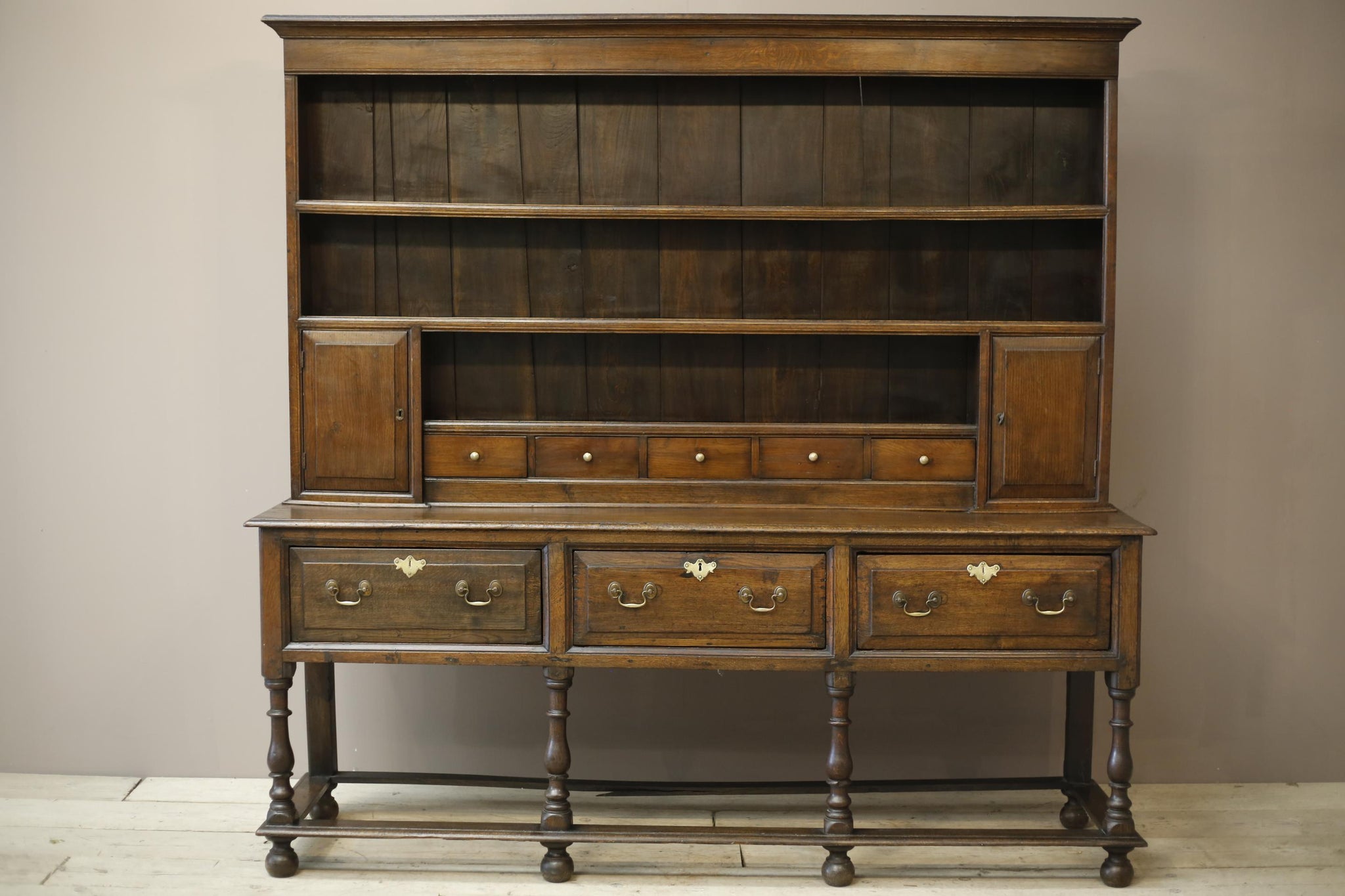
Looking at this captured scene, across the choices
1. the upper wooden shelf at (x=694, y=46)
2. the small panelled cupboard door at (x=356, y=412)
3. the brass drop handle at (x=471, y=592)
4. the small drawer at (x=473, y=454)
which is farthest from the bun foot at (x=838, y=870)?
the upper wooden shelf at (x=694, y=46)

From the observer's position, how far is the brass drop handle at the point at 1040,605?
2463 mm

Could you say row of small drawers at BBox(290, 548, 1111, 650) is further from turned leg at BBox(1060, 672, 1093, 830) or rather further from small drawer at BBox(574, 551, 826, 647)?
turned leg at BBox(1060, 672, 1093, 830)

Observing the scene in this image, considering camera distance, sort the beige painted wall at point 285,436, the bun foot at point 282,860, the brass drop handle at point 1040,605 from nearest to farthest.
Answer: the brass drop handle at point 1040,605 → the bun foot at point 282,860 → the beige painted wall at point 285,436

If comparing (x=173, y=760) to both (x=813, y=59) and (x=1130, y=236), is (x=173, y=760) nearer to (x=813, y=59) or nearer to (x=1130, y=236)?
(x=813, y=59)

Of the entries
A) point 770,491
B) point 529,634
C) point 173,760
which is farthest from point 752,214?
point 173,760

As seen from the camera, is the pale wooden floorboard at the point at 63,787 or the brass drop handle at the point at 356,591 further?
the pale wooden floorboard at the point at 63,787

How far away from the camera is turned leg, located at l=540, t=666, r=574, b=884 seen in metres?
2.52

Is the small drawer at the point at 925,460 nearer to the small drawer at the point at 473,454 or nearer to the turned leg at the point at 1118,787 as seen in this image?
the turned leg at the point at 1118,787

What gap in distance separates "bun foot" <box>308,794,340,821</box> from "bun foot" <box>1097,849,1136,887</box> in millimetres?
1894

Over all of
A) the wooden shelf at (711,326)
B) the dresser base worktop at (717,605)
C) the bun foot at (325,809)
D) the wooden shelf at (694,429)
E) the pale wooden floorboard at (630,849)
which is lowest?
the pale wooden floorboard at (630,849)

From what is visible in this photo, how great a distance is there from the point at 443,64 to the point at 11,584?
1.92 meters

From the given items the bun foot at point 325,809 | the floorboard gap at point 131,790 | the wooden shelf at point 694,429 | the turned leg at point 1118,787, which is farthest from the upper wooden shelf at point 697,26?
the floorboard gap at point 131,790

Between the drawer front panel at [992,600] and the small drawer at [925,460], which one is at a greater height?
the small drawer at [925,460]

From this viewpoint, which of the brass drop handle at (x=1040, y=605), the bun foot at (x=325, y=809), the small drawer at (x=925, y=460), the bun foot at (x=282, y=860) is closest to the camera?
the brass drop handle at (x=1040, y=605)
